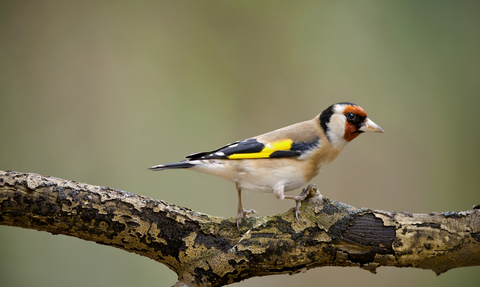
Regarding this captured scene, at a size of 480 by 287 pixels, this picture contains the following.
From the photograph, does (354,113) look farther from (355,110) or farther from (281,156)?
(281,156)

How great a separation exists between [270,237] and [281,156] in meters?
0.38

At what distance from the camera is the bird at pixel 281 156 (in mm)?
1624

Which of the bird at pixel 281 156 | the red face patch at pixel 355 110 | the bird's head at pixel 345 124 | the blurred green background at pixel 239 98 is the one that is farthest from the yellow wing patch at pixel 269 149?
the blurred green background at pixel 239 98

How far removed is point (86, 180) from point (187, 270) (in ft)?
4.84

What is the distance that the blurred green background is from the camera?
258 cm

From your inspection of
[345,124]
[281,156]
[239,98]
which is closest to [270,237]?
[281,156]

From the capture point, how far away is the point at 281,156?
1.65 metres

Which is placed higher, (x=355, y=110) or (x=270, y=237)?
(x=355, y=110)

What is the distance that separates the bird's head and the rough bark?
38cm

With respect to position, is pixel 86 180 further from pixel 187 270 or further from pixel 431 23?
pixel 431 23

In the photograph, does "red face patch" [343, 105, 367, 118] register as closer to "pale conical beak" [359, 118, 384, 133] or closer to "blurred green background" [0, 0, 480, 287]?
"pale conical beak" [359, 118, 384, 133]

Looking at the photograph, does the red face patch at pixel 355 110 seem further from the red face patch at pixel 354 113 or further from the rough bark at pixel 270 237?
the rough bark at pixel 270 237

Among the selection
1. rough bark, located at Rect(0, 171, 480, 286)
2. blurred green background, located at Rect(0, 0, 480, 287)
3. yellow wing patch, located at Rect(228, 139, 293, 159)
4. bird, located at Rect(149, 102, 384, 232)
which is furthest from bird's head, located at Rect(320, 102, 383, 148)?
blurred green background, located at Rect(0, 0, 480, 287)

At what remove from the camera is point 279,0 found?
3.15 meters
